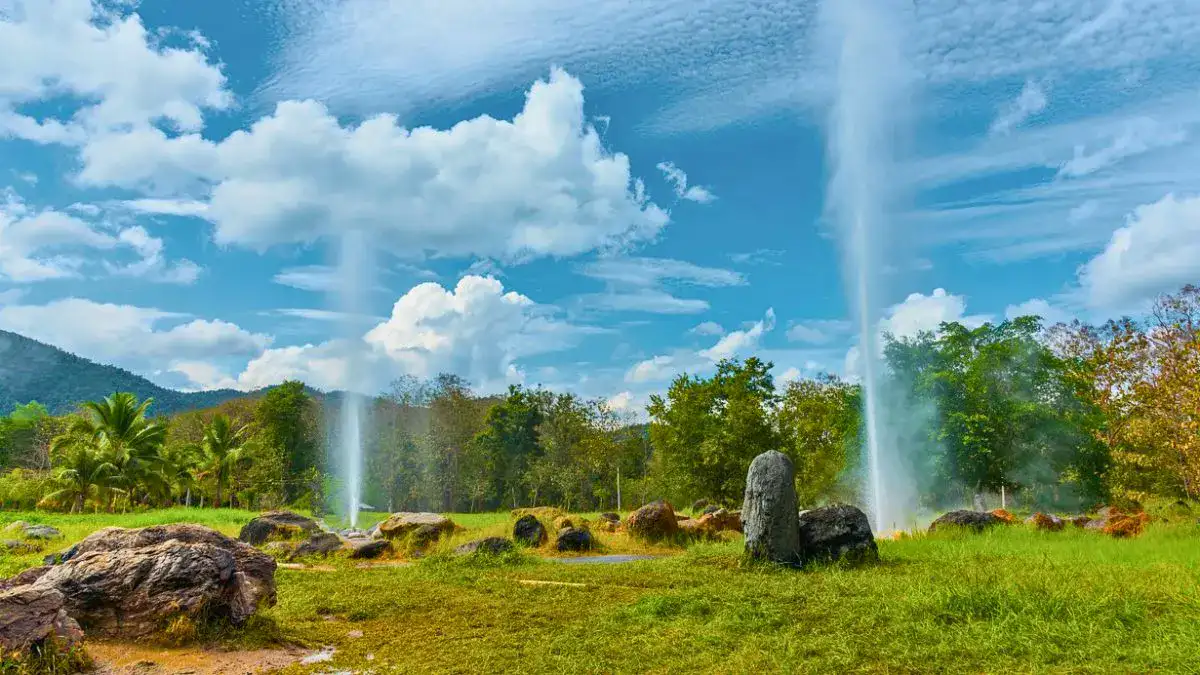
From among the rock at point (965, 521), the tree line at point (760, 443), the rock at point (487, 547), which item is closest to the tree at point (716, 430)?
the tree line at point (760, 443)

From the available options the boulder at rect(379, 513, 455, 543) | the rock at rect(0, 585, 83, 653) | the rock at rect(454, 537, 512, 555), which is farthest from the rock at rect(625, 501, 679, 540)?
the rock at rect(0, 585, 83, 653)

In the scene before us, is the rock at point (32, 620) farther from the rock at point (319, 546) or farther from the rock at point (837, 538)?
the rock at point (837, 538)

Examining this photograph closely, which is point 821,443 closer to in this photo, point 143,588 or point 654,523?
point 654,523

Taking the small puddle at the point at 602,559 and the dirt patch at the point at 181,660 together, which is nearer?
the dirt patch at the point at 181,660

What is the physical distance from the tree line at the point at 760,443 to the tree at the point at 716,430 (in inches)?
3.1

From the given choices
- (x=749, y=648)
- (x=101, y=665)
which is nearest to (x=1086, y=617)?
(x=749, y=648)

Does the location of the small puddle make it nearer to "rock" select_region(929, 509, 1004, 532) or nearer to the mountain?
"rock" select_region(929, 509, 1004, 532)

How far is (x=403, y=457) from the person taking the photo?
169ft

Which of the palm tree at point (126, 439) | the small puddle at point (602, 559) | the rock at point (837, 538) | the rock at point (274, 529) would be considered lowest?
the small puddle at point (602, 559)

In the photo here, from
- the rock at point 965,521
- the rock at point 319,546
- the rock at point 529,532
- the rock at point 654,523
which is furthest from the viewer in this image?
the rock at point 654,523

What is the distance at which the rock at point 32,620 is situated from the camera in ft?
22.7

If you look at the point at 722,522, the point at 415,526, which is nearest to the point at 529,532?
the point at 415,526

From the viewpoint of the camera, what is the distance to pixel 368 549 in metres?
18.3

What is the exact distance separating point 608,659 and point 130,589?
17.7ft
